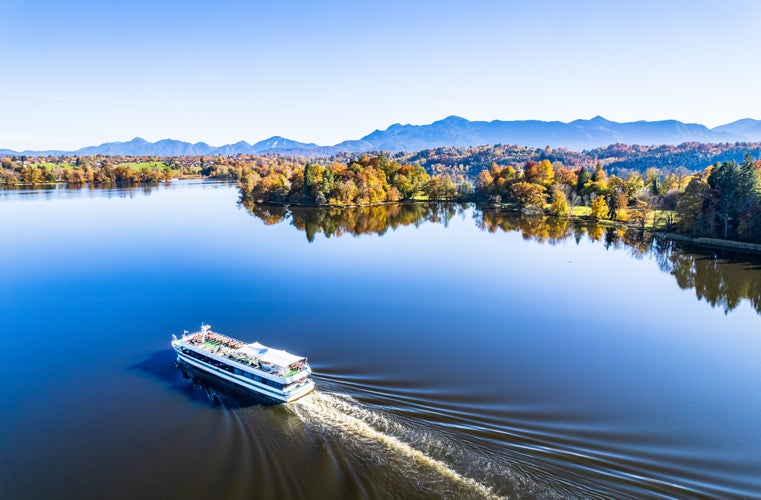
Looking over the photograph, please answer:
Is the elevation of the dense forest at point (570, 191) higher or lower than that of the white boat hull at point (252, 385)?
higher

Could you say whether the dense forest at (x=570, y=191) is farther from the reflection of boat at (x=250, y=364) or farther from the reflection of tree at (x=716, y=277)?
the reflection of boat at (x=250, y=364)

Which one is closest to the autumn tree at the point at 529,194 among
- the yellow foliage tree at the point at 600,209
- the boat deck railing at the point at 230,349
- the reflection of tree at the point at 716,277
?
the yellow foliage tree at the point at 600,209

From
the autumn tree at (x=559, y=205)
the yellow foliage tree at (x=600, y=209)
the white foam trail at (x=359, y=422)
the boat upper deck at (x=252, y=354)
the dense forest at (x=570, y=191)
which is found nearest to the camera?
the white foam trail at (x=359, y=422)

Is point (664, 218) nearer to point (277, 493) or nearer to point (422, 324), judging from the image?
point (422, 324)

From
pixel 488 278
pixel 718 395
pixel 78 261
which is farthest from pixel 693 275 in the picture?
pixel 78 261

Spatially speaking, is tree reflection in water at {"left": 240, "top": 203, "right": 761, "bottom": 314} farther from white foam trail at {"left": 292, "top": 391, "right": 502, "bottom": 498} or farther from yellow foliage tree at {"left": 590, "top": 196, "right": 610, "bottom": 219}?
white foam trail at {"left": 292, "top": 391, "right": 502, "bottom": 498}

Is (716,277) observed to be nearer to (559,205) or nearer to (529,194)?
(559,205)

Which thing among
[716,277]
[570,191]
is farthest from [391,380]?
[570,191]

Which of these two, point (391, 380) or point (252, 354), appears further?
point (252, 354)
